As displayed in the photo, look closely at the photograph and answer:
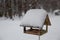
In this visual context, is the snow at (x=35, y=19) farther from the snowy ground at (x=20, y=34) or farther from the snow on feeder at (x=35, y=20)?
the snowy ground at (x=20, y=34)

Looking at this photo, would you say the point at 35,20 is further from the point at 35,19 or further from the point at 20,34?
the point at 20,34

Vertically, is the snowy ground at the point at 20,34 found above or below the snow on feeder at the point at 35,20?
below

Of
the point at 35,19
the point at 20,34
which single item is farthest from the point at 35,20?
the point at 20,34

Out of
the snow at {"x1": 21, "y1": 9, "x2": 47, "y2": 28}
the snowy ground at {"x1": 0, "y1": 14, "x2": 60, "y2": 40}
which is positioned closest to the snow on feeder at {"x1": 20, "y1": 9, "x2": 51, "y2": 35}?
the snow at {"x1": 21, "y1": 9, "x2": 47, "y2": 28}

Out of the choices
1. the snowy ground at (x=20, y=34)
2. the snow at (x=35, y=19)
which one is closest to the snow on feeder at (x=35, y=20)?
the snow at (x=35, y=19)

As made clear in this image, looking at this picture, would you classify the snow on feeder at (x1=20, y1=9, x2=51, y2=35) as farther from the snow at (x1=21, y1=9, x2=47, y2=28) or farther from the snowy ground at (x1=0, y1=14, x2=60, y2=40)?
the snowy ground at (x1=0, y1=14, x2=60, y2=40)

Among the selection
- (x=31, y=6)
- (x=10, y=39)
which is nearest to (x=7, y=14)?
(x=31, y=6)

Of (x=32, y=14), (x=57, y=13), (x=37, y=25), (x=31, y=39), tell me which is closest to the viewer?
(x=37, y=25)

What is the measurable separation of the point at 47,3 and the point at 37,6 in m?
0.73

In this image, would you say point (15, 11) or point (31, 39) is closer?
point (31, 39)

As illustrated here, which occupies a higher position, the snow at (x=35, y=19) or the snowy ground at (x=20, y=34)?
the snow at (x=35, y=19)

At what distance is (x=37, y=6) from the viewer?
7305mm

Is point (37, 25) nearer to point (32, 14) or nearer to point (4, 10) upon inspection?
point (32, 14)

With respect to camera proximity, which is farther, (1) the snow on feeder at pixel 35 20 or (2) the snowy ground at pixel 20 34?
(2) the snowy ground at pixel 20 34
